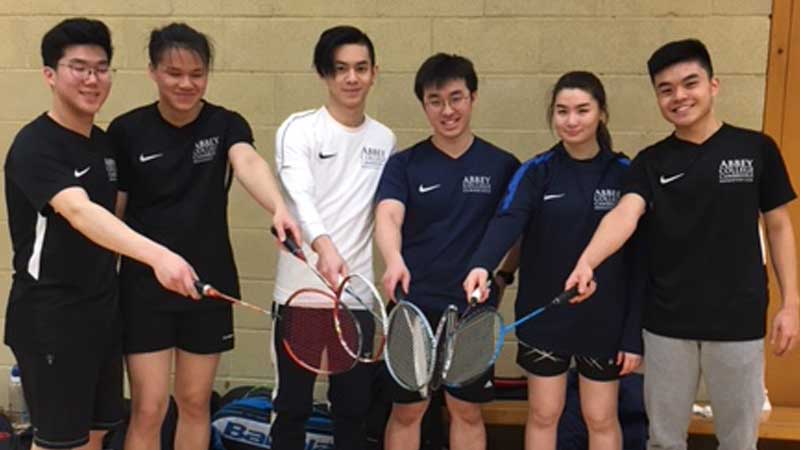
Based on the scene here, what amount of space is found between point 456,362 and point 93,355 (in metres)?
1.38

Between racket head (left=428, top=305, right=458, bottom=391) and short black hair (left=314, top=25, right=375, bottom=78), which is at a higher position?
short black hair (left=314, top=25, right=375, bottom=78)

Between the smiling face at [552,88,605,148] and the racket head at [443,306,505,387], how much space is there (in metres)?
0.79

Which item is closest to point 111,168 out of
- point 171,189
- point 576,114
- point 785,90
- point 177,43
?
point 171,189

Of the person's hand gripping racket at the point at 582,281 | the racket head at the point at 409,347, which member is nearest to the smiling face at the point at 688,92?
the person's hand gripping racket at the point at 582,281

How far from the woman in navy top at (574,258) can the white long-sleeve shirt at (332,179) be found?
1.81 ft

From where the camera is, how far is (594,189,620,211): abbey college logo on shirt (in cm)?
295

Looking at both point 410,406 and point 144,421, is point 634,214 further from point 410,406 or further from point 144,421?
point 144,421

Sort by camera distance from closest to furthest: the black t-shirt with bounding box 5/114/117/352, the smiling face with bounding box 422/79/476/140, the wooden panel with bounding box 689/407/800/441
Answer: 1. the black t-shirt with bounding box 5/114/117/352
2. the smiling face with bounding box 422/79/476/140
3. the wooden panel with bounding box 689/407/800/441

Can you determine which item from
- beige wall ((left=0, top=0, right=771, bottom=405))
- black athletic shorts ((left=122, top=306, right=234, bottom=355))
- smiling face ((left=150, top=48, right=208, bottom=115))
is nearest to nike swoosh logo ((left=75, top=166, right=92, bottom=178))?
smiling face ((left=150, top=48, right=208, bottom=115))

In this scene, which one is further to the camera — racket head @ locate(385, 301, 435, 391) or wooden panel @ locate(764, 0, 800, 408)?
wooden panel @ locate(764, 0, 800, 408)

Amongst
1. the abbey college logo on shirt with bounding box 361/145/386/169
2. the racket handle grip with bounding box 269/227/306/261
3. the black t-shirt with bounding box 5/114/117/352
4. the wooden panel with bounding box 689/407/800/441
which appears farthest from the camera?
the wooden panel with bounding box 689/407/800/441

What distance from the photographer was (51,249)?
8.77 feet

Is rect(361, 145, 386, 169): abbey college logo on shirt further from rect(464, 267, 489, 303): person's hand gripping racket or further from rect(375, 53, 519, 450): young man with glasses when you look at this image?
rect(464, 267, 489, 303): person's hand gripping racket

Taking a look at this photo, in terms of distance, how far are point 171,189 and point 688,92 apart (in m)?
2.09
